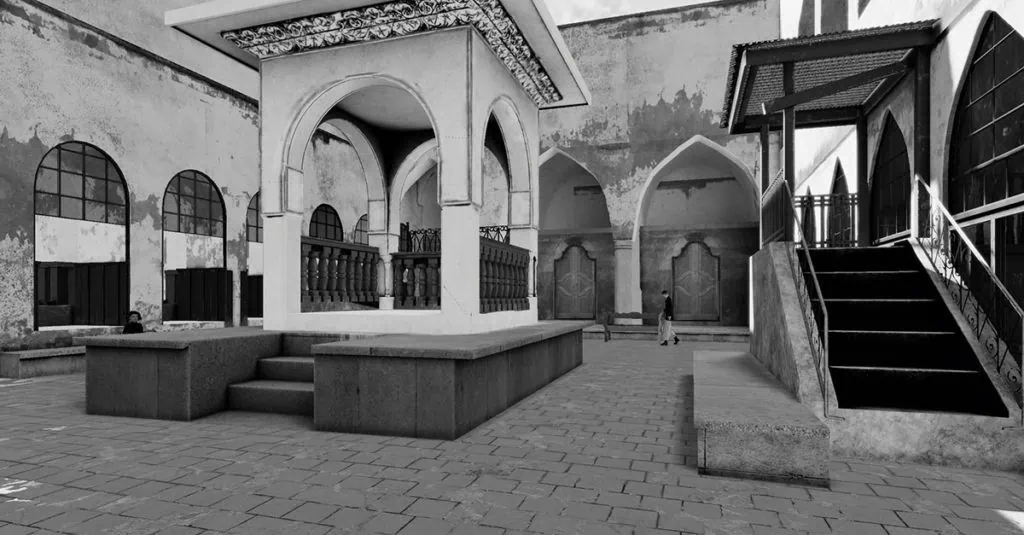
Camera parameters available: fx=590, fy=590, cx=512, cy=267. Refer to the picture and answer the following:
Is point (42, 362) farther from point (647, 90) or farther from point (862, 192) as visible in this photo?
point (647, 90)

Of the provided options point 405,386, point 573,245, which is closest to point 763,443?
point 405,386

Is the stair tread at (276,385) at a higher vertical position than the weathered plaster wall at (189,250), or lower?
lower

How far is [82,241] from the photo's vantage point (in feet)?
57.4

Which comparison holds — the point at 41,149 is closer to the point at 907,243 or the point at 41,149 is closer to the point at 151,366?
the point at 151,366

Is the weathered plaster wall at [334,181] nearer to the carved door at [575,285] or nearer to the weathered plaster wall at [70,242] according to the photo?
the weathered plaster wall at [70,242]

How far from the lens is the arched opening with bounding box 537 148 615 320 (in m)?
18.5

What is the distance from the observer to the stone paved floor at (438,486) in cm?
312

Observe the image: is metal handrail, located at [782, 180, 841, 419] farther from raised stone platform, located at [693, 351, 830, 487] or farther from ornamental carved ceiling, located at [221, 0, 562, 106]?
ornamental carved ceiling, located at [221, 0, 562, 106]

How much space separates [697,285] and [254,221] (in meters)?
12.4

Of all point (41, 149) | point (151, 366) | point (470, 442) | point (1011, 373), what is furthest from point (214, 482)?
point (41, 149)

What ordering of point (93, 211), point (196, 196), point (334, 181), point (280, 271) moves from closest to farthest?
1. point (280, 271)
2. point (196, 196)
3. point (334, 181)
4. point (93, 211)

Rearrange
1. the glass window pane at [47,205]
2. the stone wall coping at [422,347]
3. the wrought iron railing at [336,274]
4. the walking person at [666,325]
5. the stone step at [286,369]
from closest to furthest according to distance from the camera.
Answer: the stone wall coping at [422,347], the stone step at [286,369], the wrought iron railing at [336,274], the walking person at [666,325], the glass window pane at [47,205]

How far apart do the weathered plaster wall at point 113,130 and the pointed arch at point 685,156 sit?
1024 centimetres

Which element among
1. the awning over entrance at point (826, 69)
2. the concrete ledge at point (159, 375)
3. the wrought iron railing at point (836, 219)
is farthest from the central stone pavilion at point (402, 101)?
the wrought iron railing at point (836, 219)
